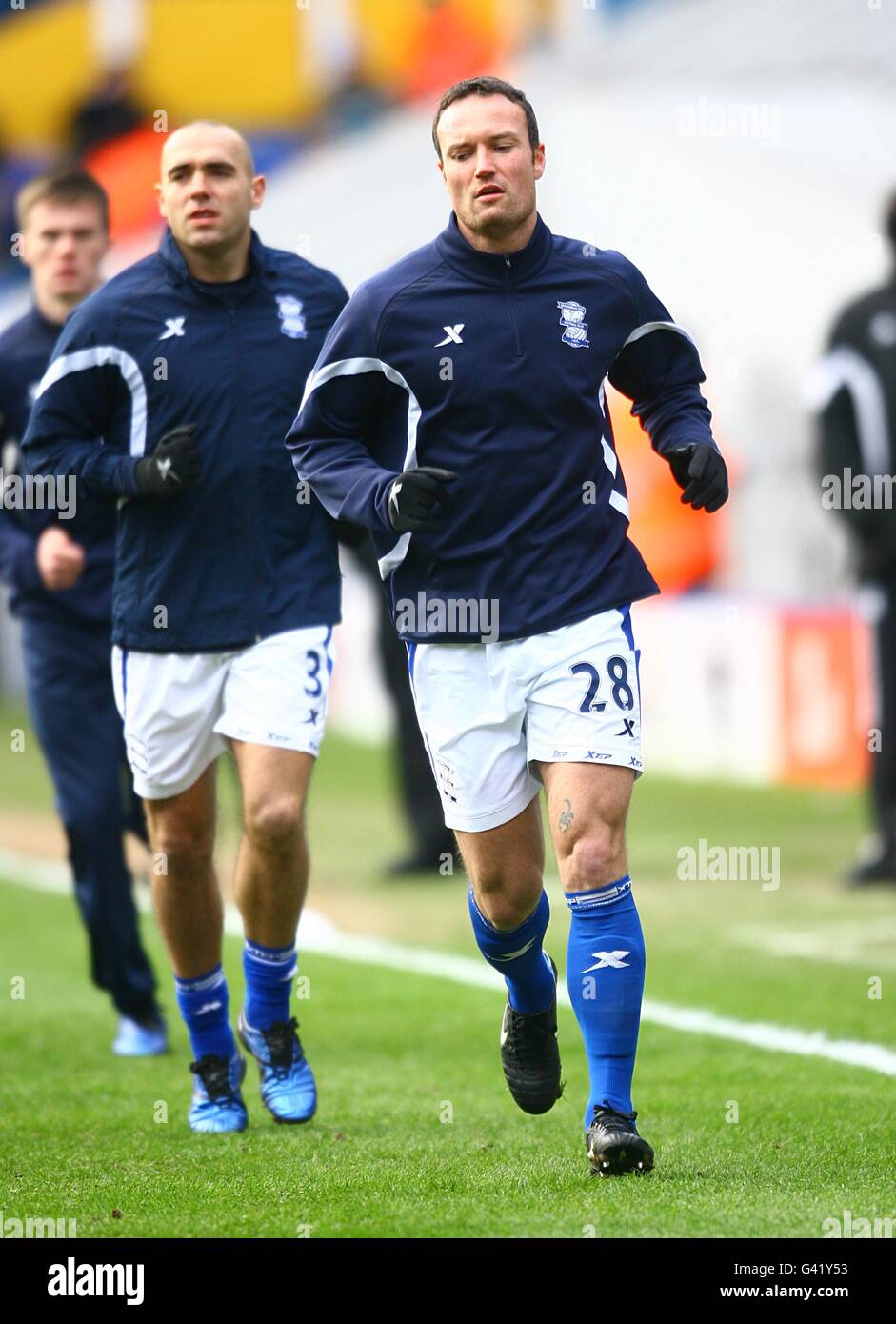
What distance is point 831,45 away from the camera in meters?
20.2

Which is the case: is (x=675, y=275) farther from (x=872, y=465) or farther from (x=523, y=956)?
(x=523, y=956)

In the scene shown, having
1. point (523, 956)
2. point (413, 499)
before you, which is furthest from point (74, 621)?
point (413, 499)

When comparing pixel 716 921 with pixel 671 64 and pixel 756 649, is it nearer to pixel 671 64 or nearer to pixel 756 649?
pixel 756 649

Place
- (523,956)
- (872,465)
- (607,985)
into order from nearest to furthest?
1. (607,985)
2. (523,956)
3. (872,465)

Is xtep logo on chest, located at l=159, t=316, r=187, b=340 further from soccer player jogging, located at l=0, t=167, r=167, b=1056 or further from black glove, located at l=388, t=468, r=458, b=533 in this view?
soccer player jogging, located at l=0, t=167, r=167, b=1056

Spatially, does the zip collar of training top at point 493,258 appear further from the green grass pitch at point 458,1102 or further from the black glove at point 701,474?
the green grass pitch at point 458,1102

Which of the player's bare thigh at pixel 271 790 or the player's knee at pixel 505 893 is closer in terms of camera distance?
the player's knee at pixel 505 893

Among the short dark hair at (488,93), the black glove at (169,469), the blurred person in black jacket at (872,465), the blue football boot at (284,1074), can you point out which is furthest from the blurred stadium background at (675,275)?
the short dark hair at (488,93)

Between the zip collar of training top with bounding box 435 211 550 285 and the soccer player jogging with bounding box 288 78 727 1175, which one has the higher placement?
the zip collar of training top with bounding box 435 211 550 285

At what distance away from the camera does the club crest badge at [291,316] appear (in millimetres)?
6180

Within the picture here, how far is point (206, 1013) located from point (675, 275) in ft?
50.5

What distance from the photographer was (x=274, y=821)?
594cm

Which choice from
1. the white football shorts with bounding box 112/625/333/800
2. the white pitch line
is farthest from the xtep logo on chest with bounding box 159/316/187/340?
the white pitch line

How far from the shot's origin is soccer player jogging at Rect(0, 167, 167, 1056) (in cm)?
742
